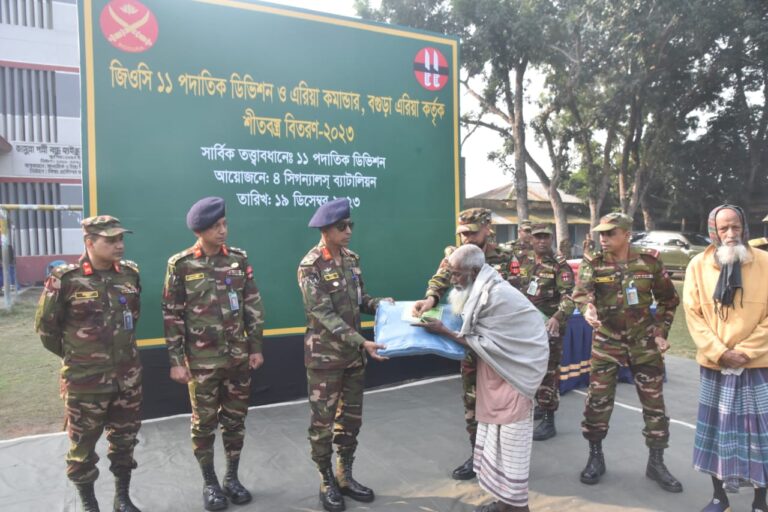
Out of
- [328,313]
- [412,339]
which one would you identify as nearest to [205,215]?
[328,313]

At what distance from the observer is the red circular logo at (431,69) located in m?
6.00

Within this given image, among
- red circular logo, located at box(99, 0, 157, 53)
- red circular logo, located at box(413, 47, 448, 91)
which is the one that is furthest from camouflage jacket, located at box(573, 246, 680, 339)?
red circular logo, located at box(99, 0, 157, 53)

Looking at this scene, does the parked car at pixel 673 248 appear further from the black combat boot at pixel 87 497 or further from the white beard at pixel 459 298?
the black combat boot at pixel 87 497

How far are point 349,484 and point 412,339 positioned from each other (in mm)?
1190

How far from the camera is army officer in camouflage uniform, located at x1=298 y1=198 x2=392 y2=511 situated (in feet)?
10.7

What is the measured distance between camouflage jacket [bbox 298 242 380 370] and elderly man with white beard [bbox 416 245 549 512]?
725mm

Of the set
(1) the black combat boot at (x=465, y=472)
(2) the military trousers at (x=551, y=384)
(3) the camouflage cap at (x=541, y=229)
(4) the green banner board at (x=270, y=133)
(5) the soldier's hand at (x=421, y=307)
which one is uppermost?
(4) the green banner board at (x=270, y=133)

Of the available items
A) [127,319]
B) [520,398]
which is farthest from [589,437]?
[127,319]

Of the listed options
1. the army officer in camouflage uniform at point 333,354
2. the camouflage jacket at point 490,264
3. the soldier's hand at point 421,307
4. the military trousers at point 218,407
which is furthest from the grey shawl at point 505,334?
the military trousers at point 218,407

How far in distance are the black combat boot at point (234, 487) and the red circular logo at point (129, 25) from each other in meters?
3.70

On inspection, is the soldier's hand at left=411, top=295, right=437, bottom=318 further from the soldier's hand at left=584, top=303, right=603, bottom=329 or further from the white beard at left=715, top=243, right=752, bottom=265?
the white beard at left=715, top=243, right=752, bottom=265

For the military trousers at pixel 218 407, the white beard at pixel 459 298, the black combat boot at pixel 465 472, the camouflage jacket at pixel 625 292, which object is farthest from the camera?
the black combat boot at pixel 465 472

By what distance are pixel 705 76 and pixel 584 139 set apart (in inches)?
154

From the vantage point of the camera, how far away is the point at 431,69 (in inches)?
239
